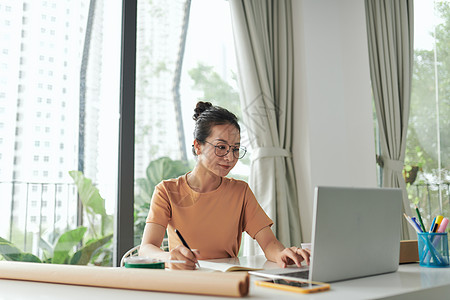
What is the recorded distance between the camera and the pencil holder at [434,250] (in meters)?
1.22

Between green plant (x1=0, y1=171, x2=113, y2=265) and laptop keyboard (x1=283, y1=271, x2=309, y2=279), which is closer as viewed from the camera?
laptop keyboard (x1=283, y1=271, x2=309, y2=279)

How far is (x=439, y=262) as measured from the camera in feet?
4.00

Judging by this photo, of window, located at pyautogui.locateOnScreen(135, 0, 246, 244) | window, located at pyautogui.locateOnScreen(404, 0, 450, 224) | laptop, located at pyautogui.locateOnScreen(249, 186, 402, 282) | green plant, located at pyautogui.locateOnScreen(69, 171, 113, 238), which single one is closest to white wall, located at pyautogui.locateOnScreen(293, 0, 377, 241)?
window, located at pyautogui.locateOnScreen(404, 0, 450, 224)

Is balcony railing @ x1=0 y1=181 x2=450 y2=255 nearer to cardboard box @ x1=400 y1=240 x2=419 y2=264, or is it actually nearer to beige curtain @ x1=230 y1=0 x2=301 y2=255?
beige curtain @ x1=230 y1=0 x2=301 y2=255

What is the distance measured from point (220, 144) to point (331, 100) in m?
1.58

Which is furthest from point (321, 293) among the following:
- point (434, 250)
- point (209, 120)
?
point (209, 120)

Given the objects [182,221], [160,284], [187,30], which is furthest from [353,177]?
[160,284]

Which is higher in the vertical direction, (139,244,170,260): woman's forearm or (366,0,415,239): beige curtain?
(366,0,415,239): beige curtain

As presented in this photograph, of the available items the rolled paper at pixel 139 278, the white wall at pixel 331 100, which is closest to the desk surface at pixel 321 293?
A: the rolled paper at pixel 139 278

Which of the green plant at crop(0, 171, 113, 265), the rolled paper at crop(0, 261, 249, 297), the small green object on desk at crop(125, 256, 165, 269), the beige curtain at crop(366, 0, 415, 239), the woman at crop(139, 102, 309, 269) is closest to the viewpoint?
the rolled paper at crop(0, 261, 249, 297)

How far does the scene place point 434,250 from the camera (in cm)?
123

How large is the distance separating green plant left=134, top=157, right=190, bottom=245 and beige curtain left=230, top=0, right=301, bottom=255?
1.82ft

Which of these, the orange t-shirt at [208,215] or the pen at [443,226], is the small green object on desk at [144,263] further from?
the pen at [443,226]

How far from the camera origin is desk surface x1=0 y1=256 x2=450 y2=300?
31.8 inches
